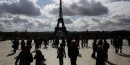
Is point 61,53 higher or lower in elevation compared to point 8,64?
higher

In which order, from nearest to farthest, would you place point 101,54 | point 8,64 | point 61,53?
point 101,54 < point 61,53 < point 8,64

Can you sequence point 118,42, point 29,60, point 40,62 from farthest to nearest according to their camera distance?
point 118,42 → point 40,62 → point 29,60

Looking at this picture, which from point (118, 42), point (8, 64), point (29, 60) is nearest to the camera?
point (29, 60)

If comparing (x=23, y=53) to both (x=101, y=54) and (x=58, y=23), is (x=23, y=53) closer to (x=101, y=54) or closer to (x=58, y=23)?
(x=101, y=54)

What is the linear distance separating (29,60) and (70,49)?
5450 mm

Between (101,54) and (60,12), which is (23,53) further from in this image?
(60,12)

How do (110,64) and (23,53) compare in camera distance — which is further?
(110,64)

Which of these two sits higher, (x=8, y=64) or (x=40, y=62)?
(x=40, y=62)

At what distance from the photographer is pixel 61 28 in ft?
198

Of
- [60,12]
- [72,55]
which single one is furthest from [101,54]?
[60,12]

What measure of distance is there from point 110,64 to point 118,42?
973 centimetres

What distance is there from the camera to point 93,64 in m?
18.7

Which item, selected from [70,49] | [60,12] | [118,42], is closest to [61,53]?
[70,49]

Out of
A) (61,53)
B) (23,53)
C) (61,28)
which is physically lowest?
(61,28)
